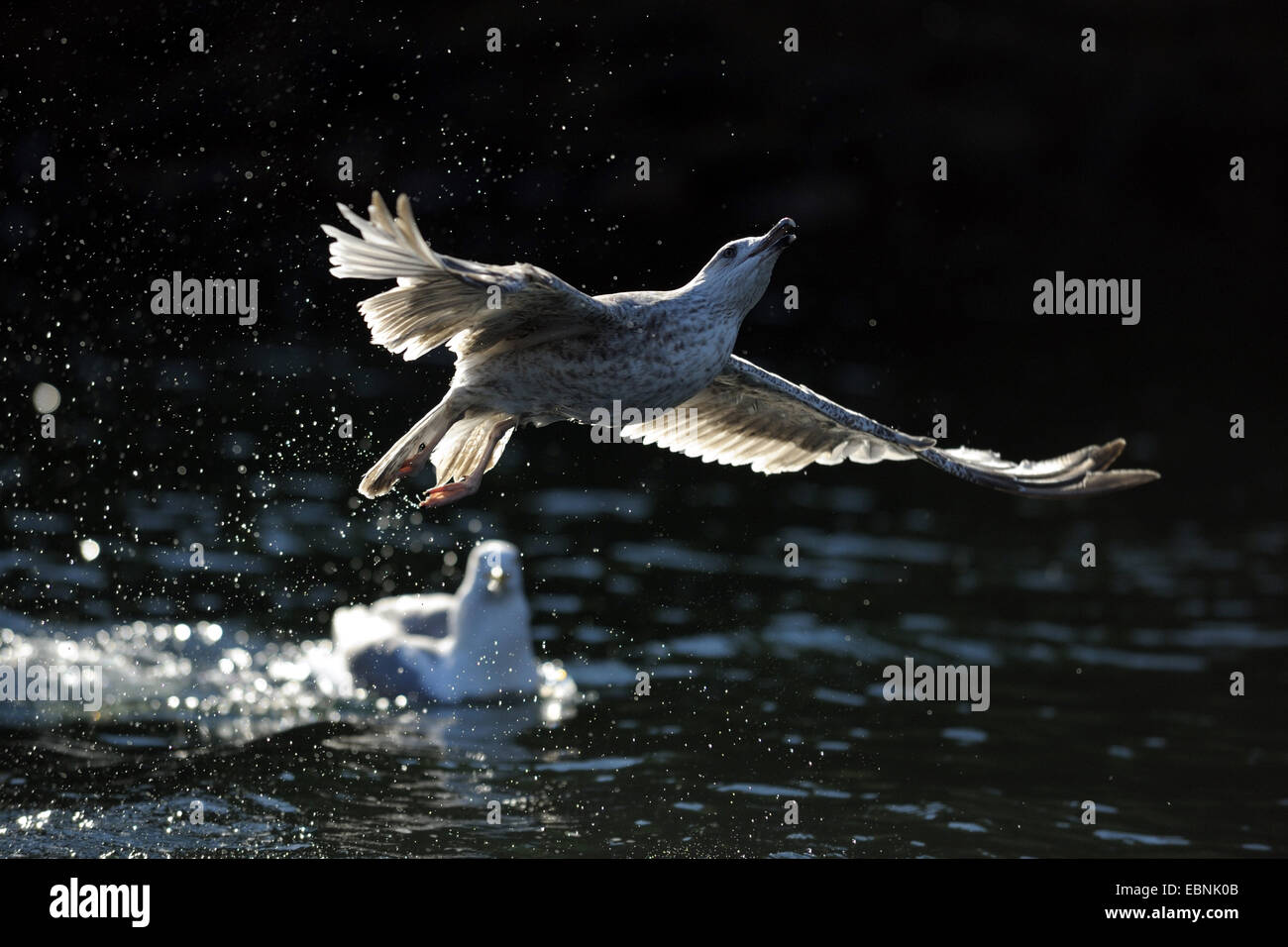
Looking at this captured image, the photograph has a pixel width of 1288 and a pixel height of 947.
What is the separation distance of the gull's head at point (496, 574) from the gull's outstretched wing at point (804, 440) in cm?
207

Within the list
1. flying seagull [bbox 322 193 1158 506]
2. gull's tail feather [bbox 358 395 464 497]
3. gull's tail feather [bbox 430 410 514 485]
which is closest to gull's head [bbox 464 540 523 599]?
flying seagull [bbox 322 193 1158 506]

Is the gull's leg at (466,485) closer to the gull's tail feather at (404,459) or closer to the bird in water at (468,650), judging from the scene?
the gull's tail feather at (404,459)

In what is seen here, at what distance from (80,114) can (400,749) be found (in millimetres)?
13886

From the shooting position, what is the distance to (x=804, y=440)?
9.19 meters

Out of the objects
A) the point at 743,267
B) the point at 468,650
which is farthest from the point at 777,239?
the point at 468,650

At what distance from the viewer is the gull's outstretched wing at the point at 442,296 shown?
5969mm

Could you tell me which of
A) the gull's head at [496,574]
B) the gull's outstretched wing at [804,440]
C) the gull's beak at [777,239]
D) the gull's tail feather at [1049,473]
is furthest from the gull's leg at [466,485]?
the gull's head at [496,574]

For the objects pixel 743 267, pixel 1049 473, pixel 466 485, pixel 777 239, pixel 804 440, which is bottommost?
pixel 466 485

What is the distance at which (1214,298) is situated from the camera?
26453mm

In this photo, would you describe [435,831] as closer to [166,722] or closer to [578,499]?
[166,722]

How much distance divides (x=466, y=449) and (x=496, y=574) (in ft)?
9.83

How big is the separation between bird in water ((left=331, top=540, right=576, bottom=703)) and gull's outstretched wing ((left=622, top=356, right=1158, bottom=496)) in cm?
217

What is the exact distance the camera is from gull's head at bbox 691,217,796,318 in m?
7.55

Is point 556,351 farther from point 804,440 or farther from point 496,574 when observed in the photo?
point 496,574
